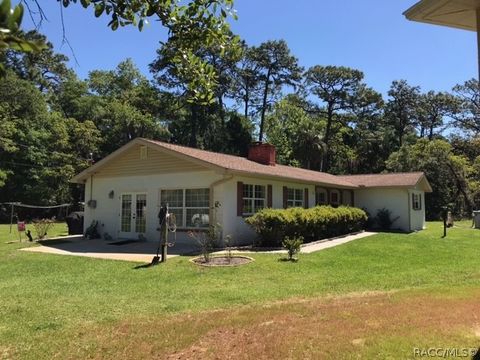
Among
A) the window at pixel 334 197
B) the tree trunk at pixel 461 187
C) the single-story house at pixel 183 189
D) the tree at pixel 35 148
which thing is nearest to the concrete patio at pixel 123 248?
the single-story house at pixel 183 189

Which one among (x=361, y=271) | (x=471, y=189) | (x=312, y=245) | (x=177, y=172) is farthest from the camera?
(x=471, y=189)

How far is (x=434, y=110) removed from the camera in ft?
175

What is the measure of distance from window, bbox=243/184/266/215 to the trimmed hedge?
166 cm

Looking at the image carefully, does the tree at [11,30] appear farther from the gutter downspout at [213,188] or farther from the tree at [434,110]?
the tree at [434,110]

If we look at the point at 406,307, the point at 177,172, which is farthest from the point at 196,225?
the point at 406,307

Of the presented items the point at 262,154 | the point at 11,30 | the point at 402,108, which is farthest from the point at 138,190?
the point at 402,108

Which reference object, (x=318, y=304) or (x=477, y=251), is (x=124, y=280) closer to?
(x=318, y=304)

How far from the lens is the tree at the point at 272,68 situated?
4925cm

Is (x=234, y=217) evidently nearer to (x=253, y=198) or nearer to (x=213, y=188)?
(x=213, y=188)

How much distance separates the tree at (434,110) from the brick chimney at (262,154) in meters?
37.8

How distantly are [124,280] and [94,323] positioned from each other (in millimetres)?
3541

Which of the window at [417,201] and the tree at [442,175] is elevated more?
the tree at [442,175]

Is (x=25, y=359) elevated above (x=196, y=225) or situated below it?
below

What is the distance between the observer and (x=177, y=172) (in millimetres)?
17094
